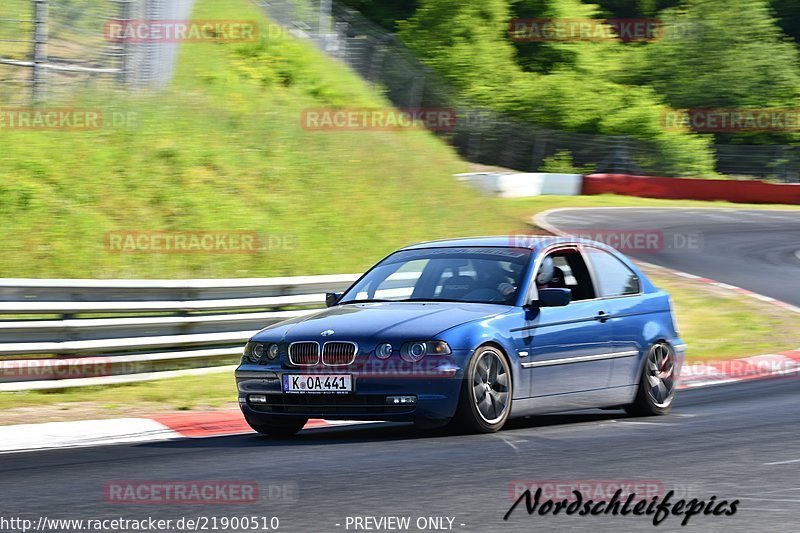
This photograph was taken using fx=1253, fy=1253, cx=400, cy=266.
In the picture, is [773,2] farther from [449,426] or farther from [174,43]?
[449,426]

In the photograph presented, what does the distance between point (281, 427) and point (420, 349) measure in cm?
131

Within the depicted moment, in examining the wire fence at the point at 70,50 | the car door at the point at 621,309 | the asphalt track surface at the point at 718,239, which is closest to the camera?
the car door at the point at 621,309

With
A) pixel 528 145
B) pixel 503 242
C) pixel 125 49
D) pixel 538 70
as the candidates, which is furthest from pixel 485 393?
pixel 538 70

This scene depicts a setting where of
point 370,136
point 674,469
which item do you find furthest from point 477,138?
point 674,469

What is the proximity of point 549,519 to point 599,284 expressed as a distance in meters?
4.49

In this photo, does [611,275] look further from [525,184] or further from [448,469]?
[525,184]

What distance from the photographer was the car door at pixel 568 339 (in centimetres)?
887

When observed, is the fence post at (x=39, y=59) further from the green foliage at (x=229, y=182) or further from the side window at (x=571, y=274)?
the side window at (x=571, y=274)

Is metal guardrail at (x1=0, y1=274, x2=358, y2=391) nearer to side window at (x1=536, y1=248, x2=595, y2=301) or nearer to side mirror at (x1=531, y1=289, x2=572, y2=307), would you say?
side window at (x1=536, y1=248, x2=595, y2=301)

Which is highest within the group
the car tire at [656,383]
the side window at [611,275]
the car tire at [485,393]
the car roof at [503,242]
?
the car roof at [503,242]

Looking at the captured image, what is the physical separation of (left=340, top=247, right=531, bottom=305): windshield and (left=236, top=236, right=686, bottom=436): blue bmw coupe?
1cm

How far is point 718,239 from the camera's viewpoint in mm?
27453

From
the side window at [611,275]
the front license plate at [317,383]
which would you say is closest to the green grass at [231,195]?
the front license plate at [317,383]

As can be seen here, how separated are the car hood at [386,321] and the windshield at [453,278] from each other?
0.66 feet
